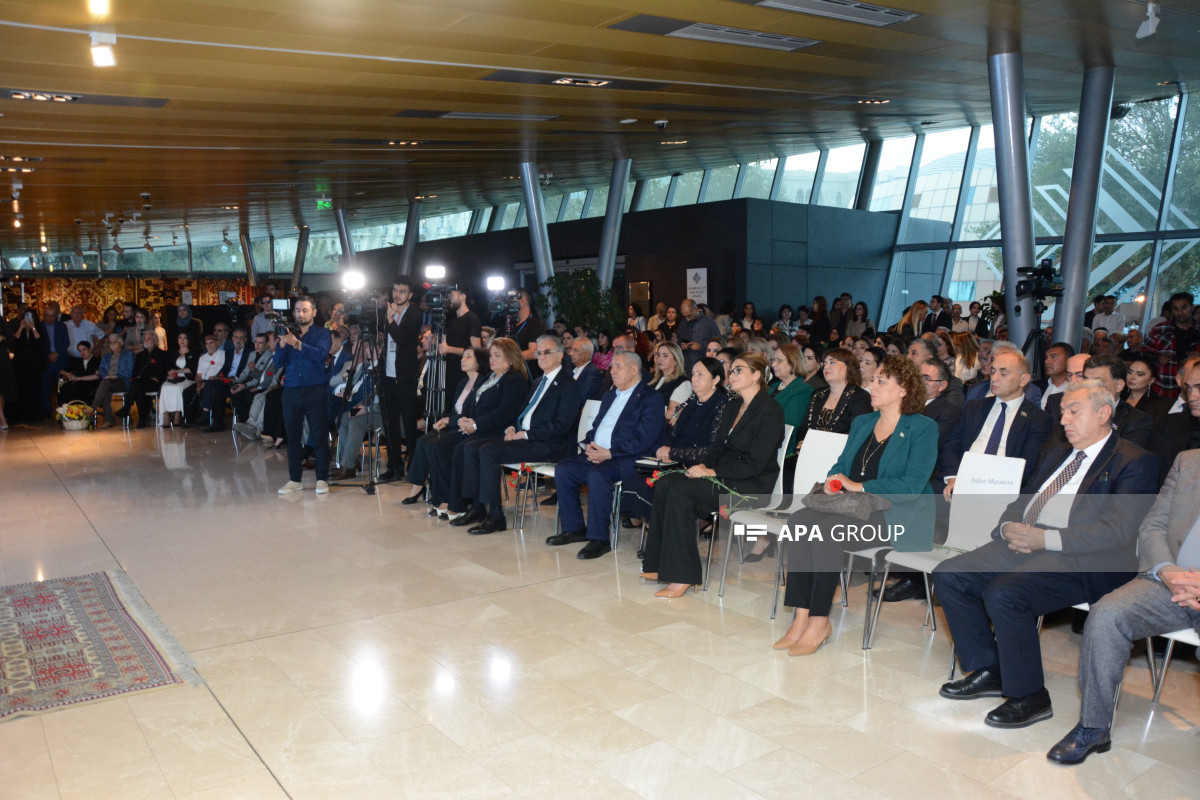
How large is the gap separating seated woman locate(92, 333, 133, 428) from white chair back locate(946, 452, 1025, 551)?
11.7 metres

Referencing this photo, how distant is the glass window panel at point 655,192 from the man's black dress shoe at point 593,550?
14946 mm

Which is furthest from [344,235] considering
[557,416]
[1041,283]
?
[1041,283]

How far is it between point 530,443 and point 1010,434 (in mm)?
3089

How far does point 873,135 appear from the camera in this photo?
14953 millimetres

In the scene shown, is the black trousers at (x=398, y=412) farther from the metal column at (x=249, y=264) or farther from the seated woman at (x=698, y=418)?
the metal column at (x=249, y=264)

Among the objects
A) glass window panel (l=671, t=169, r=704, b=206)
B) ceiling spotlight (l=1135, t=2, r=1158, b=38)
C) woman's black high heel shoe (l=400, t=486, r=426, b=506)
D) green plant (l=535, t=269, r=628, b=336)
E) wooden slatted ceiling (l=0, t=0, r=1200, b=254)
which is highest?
glass window panel (l=671, t=169, r=704, b=206)

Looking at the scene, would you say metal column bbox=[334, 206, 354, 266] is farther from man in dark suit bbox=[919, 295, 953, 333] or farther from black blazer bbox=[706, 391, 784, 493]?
black blazer bbox=[706, 391, 784, 493]

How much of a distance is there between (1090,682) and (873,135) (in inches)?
530

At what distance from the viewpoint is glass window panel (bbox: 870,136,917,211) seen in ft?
52.7

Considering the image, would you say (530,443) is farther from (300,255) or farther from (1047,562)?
(300,255)

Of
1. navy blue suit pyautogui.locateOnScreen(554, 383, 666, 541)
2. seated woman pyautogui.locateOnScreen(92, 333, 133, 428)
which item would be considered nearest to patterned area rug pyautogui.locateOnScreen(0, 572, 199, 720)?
navy blue suit pyautogui.locateOnScreen(554, 383, 666, 541)

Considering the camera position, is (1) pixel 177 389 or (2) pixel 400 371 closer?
(2) pixel 400 371

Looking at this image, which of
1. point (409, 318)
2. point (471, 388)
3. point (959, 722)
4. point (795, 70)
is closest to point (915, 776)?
point (959, 722)

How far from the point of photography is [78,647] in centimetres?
405
